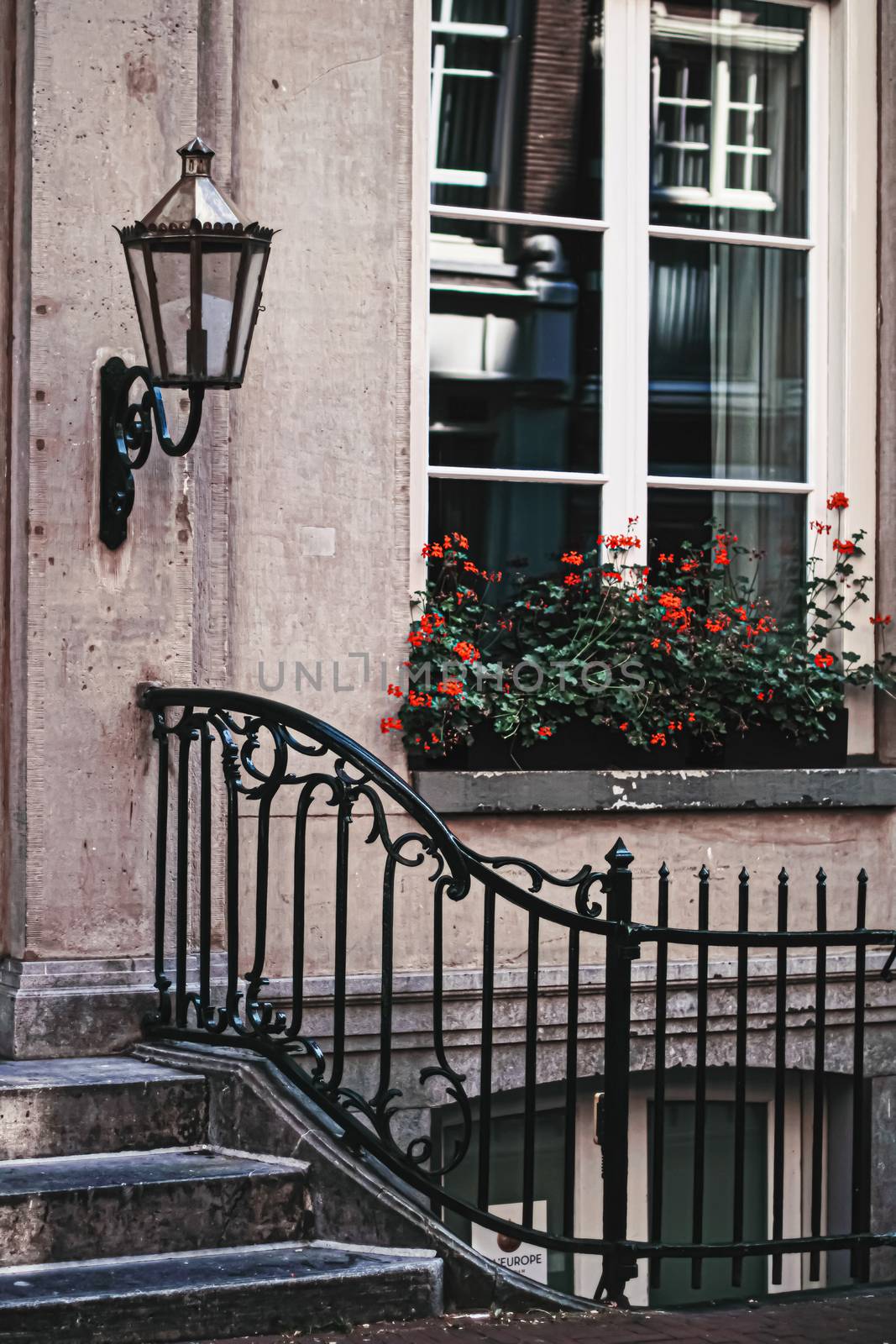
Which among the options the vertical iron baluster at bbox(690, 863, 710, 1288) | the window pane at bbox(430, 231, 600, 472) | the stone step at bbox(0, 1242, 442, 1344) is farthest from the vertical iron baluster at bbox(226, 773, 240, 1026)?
the window pane at bbox(430, 231, 600, 472)

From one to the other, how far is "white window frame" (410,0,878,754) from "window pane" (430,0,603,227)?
0.21 ft

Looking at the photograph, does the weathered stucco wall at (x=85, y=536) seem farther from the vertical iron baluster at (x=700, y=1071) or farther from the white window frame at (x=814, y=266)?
the vertical iron baluster at (x=700, y=1071)

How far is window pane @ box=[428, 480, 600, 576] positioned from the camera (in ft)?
20.2

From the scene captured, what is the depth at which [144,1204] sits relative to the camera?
4.42 m

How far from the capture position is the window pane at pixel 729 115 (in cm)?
651

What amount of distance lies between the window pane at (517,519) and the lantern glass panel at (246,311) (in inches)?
60.9

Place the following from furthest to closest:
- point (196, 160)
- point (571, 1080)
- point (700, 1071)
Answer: point (700, 1071)
point (571, 1080)
point (196, 160)

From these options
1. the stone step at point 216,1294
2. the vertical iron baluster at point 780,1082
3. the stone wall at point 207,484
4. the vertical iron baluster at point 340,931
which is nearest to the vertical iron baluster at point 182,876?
the stone wall at point 207,484

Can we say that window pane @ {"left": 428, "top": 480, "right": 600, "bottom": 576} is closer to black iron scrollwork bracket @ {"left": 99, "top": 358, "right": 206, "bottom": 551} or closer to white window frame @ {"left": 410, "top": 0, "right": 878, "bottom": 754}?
white window frame @ {"left": 410, "top": 0, "right": 878, "bottom": 754}

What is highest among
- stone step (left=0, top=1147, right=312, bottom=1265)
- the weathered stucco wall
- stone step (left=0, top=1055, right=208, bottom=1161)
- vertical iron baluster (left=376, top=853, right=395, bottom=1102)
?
the weathered stucco wall

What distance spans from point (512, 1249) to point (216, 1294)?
2091 millimetres

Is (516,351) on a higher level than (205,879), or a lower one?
higher

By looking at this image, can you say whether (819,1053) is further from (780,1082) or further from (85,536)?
(85,536)

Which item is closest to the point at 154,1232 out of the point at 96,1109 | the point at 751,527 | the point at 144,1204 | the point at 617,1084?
the point at 144,1204
